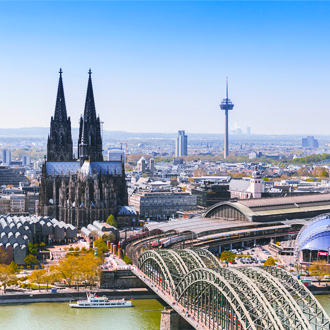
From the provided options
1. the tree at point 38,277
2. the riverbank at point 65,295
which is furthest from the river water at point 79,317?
the tree at point 38,277

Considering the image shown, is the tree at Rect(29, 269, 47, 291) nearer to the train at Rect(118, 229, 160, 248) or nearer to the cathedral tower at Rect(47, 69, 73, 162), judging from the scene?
the train at Rect(118, 229, 160, 248)

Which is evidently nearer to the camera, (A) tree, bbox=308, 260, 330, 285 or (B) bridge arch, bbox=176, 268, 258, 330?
(B) bridge arch, bbox=176, 268, 258, 330

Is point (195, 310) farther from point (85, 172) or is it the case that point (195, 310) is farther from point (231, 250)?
point (85, 172)

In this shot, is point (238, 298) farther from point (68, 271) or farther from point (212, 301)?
point (68, 271)

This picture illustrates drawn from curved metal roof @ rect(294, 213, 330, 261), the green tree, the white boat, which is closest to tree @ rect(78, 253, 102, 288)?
the white boat

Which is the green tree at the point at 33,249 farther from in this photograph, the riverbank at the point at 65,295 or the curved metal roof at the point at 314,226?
the curved metal roof at the point at 314,226
